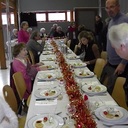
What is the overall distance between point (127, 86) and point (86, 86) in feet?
1.66

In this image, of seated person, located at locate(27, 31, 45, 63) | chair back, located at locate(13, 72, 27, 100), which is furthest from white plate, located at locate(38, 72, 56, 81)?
seated person, located at locate(27, 31, 45, 63)

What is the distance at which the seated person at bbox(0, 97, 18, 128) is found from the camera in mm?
1701

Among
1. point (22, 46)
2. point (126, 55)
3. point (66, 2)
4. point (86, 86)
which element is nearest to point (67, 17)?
point (66, 2)

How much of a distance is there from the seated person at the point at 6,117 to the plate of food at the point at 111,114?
710 mm

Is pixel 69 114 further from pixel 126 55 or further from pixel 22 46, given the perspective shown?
pixel 22 46

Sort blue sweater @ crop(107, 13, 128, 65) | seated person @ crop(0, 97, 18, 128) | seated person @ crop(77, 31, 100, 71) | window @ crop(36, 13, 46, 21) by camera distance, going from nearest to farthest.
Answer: seated person @ crop(0, 97, 18, 128) < blue sweater @ crop(107, 13, 128, 65) < seated person @ crop(77, 31, 100, 71) < window @ crop(36, 13, 46, 21)

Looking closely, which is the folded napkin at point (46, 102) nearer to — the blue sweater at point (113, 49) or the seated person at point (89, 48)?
the blue sweater at point (113, 49)

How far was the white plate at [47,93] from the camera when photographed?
83.5 inches

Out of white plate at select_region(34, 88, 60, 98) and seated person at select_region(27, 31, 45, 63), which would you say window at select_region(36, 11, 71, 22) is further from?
white plate at select_region(34, 88, 60, 98)

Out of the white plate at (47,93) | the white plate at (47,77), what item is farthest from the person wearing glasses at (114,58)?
the white plate at (47,93)

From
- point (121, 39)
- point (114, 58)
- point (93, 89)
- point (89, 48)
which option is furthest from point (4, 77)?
point (121, 39)

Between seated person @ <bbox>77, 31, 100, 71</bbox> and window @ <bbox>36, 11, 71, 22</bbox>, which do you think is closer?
seated person @ <bbox>77, 31, 100, 71</bbox>

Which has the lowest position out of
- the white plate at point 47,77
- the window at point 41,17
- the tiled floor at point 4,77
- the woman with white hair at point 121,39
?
the tiled floor at point 4,77

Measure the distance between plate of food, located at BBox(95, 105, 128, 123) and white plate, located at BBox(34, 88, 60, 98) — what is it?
22.0 inches
